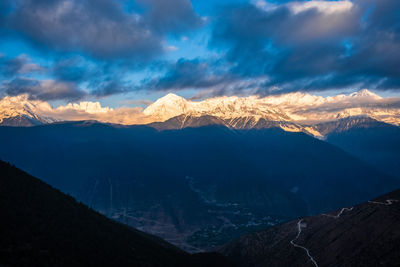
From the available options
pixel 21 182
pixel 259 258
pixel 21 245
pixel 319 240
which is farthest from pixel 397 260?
pixel 21 182

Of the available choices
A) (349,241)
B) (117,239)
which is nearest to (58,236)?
(117,239)

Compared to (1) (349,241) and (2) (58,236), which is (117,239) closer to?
(2) (58,236)

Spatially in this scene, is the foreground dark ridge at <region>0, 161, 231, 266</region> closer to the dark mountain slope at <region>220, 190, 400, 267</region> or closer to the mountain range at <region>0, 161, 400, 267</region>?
the mountain range at <region>0, 161, 400, 267</region>

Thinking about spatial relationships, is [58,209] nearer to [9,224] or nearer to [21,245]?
[9,224]

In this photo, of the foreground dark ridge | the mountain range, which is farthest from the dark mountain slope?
the foreground dark ridge

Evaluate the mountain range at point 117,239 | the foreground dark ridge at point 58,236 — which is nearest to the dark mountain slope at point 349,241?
the mountain range at point 117,239

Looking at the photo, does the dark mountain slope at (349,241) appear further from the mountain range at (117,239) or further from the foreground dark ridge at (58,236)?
the foreground dark ridge at (58,236)
